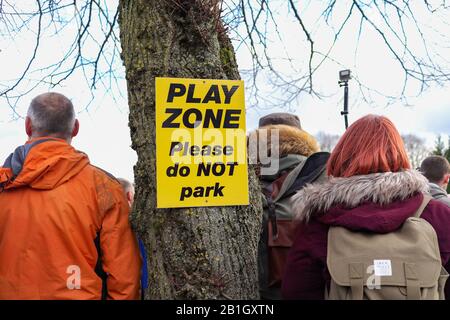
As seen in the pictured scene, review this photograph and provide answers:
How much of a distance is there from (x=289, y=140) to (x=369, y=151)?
0.64 m

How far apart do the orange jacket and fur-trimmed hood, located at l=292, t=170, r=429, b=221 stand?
2.93 feet

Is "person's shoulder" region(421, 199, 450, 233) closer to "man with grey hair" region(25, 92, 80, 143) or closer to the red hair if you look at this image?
the red hair

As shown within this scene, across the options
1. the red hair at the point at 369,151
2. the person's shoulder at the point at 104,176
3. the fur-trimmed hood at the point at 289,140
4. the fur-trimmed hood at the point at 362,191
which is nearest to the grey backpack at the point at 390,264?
the fur-trimmed hood at the point at 362,191

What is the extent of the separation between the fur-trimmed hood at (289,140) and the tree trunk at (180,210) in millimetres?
284

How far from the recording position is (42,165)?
2486 millimetres

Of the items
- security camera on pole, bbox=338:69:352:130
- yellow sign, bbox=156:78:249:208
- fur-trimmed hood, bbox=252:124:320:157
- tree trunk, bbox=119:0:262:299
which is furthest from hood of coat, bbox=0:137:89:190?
security camera on pole, bbox=338:69:352:130

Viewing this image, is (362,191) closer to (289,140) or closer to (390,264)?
(390,264)

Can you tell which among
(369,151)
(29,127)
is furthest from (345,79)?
(29,127)

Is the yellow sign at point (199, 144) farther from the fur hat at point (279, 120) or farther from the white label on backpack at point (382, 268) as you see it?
the white label on backpack at point (382, 268)

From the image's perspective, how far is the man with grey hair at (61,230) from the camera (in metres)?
2.38

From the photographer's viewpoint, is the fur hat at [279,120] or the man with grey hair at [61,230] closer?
the man with grey hair at [61,230]
